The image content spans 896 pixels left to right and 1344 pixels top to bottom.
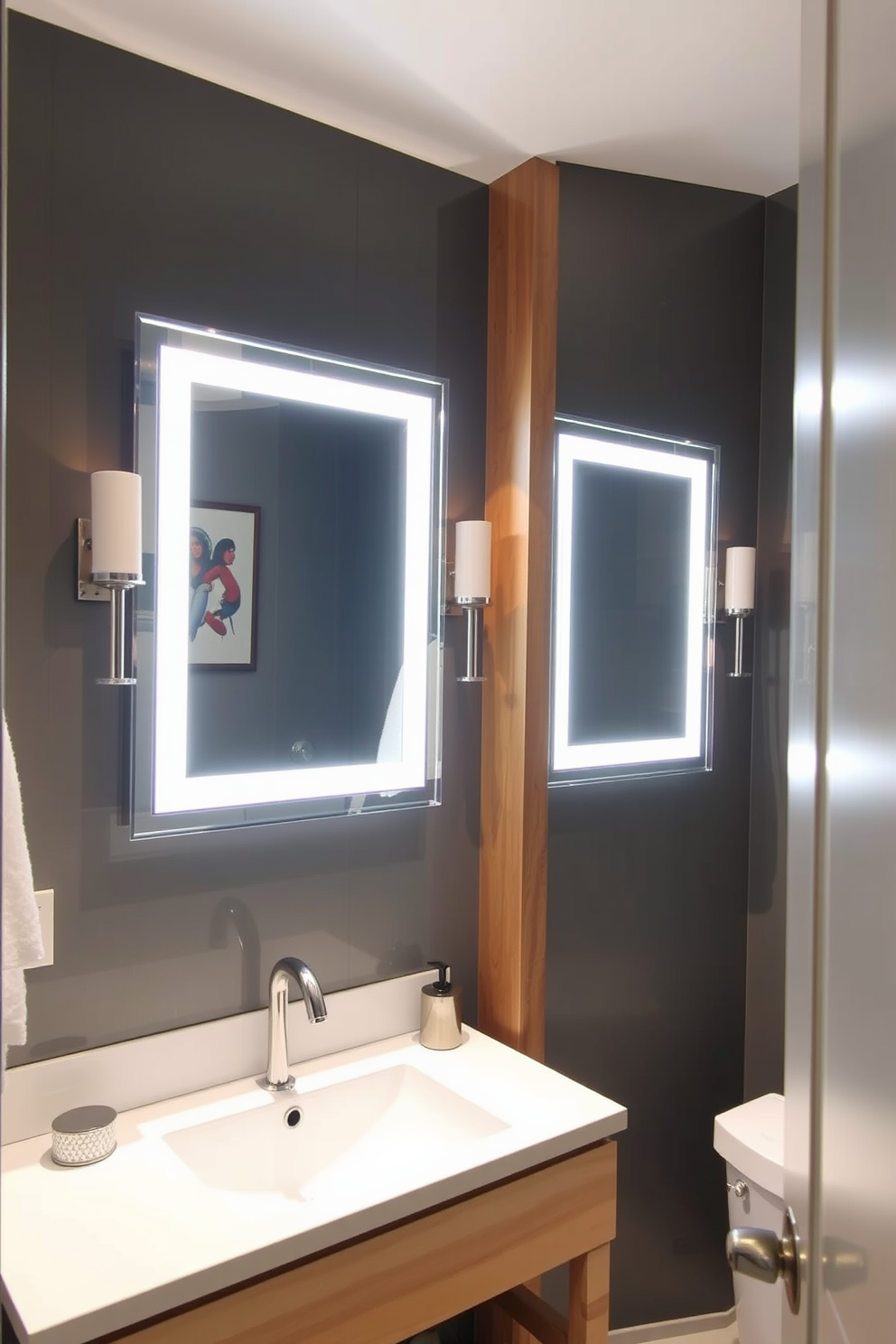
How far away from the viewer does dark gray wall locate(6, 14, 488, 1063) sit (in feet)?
4.71

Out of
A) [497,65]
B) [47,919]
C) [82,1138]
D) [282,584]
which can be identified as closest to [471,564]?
[282,584]

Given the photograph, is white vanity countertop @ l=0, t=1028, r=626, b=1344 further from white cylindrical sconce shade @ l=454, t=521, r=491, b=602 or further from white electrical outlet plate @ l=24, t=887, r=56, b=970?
white cylindrical sconce shade @ l=454, t=521, r=491, b=602

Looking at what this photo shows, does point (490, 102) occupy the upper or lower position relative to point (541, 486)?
upper

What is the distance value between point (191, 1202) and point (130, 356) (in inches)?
48.7

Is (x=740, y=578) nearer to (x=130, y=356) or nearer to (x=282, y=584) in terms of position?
(x=282, y=584)

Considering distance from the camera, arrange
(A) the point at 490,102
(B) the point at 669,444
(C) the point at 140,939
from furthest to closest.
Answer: (B) the point at 669,444 < (A) the point at 490,102 < (C) the point at 140,939

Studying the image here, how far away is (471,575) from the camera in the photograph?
186cm

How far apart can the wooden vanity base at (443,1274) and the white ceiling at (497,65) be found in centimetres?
177

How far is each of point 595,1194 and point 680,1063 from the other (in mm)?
773

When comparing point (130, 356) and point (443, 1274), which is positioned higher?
point (130, 356)

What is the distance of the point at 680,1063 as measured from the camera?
2.26m

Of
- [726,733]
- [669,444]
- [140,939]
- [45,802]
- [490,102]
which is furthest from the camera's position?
[726,733]

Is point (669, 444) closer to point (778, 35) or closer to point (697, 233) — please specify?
point (697, 233)

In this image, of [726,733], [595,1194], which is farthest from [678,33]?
[595,1194]
